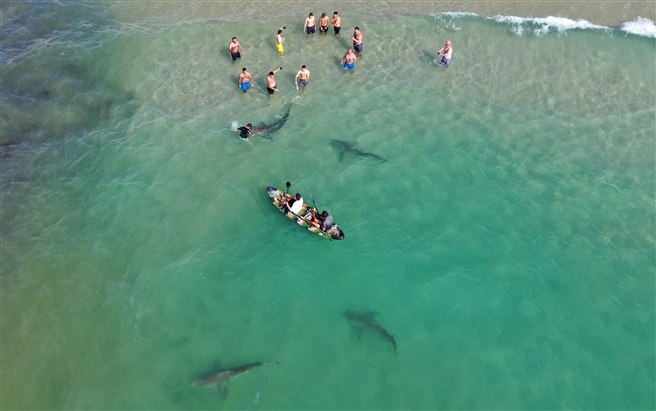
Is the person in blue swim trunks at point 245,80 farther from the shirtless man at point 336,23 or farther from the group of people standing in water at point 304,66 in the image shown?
the shirtless man at point 336,23

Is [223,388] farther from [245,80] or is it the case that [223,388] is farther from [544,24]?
[544,24]

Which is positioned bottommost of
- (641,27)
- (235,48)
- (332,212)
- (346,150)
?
(332,212)

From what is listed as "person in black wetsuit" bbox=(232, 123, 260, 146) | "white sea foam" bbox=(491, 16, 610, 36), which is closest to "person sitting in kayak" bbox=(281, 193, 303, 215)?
"person in black wetsuit" bbox=(232, 123, 260, 146)

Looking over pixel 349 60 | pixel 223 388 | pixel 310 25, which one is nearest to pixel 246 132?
pixel 349 60

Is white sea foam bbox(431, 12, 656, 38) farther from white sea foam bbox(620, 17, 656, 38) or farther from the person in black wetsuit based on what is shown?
the person in black wetsuit

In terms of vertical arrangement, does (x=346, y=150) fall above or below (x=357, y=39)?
below

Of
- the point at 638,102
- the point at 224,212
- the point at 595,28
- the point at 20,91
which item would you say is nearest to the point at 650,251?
the point at 638,102
